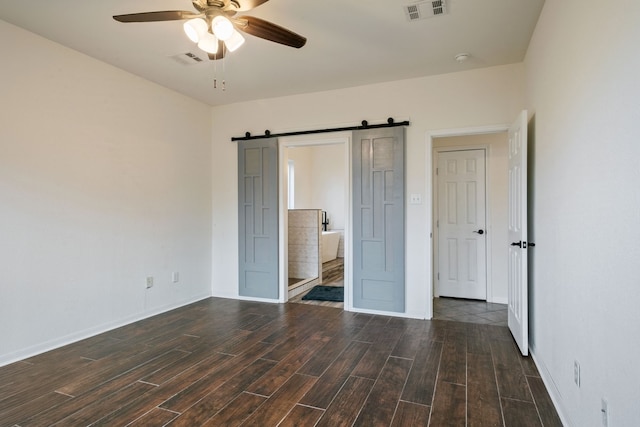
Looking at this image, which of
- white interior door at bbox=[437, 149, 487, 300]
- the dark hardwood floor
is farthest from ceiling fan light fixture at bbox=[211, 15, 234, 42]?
white interior door at bbox=[437, 149, 487, 300]

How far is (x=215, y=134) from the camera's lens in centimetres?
506

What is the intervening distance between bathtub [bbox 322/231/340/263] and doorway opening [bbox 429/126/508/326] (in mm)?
3269

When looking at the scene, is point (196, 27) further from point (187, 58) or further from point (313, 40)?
point (187, 58)

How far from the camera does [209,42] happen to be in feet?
7.34

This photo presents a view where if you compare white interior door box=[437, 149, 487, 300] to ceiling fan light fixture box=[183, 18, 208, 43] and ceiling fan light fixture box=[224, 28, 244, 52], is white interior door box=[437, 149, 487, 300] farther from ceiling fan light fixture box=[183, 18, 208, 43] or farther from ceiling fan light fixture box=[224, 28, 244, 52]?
ceiling fan light fixture box=[183, 18, 208, 43]

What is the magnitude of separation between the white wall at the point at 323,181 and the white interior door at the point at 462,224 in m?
4.24

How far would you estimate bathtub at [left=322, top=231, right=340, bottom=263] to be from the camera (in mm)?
7871

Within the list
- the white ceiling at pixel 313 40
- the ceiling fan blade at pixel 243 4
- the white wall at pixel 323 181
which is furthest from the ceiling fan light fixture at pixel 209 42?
the white wall at pixel 323 181

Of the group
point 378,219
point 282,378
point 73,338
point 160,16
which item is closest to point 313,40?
point 160,16

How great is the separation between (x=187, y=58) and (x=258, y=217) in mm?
2108

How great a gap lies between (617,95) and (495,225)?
3581 millimetres

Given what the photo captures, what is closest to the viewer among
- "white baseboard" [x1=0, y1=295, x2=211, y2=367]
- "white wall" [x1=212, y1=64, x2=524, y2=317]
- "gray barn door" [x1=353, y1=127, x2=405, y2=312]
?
"white baseboard" [x1=0, y1=295, x2=211, y2=367]

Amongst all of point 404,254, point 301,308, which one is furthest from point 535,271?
point 301,308

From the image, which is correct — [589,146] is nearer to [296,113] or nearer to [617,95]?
[617,95]
